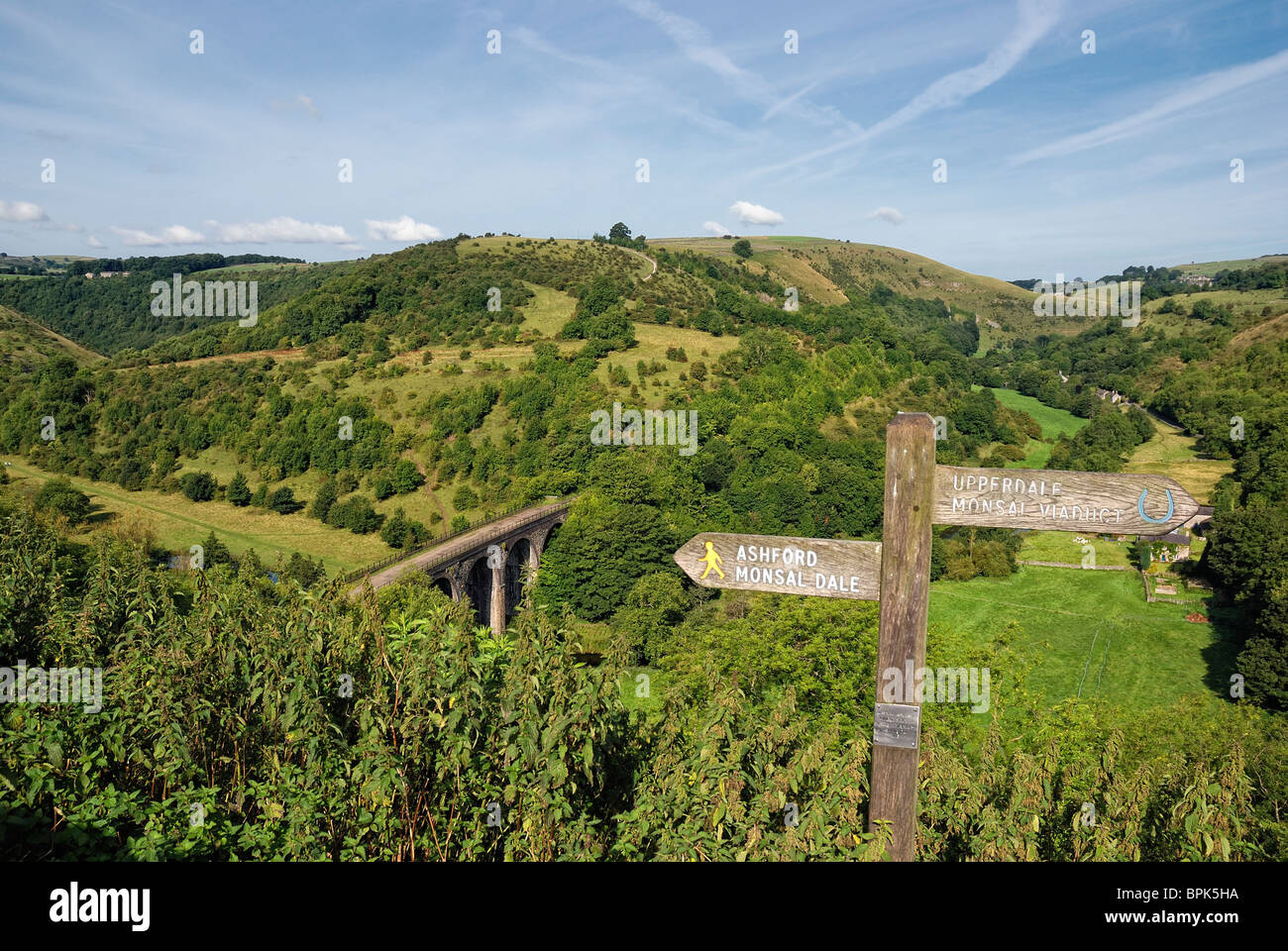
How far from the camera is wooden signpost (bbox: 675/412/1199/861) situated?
4.77 m

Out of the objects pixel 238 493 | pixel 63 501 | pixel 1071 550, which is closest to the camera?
pixel 63 501

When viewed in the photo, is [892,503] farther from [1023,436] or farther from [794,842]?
[1023,436]

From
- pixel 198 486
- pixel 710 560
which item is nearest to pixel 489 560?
pixel 198 486

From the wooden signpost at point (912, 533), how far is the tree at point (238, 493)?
→ 69.9 metres

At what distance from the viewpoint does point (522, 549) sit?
5628 cm

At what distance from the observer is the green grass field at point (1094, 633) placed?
43656 millimetres

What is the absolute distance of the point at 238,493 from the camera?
6575 centimetres

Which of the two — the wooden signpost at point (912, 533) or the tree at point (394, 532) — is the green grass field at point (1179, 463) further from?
the wooden signpost at point (912, 533)

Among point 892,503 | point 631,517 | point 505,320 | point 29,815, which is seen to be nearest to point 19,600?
point 29,815

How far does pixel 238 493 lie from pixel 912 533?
7110 centimetres

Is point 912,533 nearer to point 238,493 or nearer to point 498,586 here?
point 498,586

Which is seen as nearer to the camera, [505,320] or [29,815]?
[29,815]

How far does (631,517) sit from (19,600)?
1763 inches

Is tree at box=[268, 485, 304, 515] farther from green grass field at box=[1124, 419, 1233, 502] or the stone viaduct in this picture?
green grass field at box=[1124, 419, 1233, 502]
